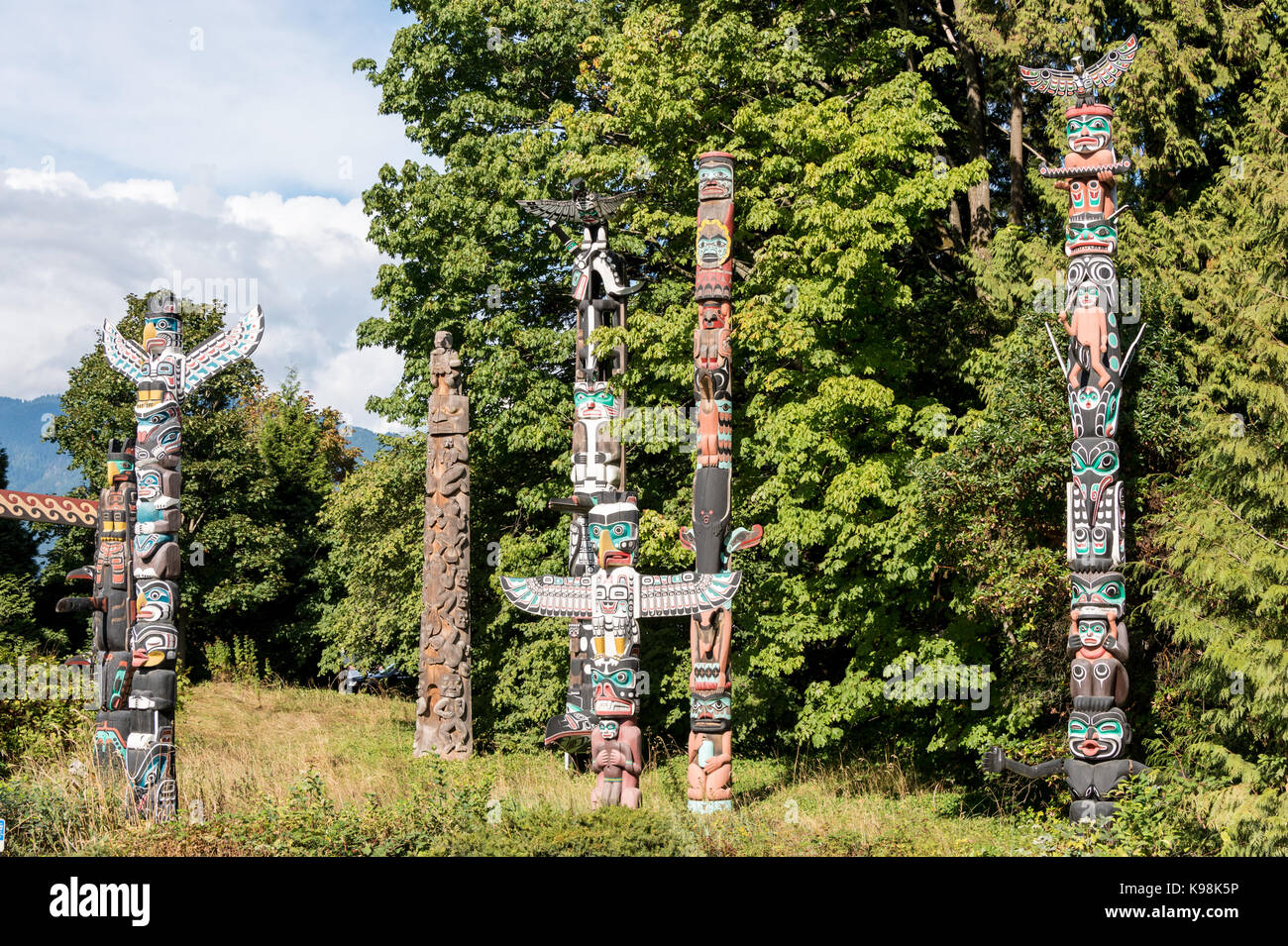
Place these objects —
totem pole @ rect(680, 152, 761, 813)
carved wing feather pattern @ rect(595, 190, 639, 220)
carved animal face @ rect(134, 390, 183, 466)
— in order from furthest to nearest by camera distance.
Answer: carved wing feather pattern @ rect(595, 190, 639, 220)
totem pole @ rect(680, 152, 761, 813)
carved animal face @ rect(134, 390, 183, 466)

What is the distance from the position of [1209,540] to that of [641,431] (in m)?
8.21

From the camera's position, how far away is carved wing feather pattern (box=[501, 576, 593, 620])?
43.4 ft

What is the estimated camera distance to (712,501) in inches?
544

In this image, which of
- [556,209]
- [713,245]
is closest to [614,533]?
[713,245]

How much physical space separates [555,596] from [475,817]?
3.86 m

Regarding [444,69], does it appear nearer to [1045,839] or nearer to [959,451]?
[959,451]

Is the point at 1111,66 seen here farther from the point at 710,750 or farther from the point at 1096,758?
the point at 710,750

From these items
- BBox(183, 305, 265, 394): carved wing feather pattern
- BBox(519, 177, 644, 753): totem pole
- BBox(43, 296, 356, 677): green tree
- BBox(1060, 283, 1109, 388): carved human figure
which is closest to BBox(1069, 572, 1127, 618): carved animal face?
BBox(1060, 283, 1109, 388): carved human figure

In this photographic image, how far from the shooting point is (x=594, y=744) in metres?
12.9

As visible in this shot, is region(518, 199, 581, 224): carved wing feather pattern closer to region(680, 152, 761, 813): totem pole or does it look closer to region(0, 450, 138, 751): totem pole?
region(680, 152, 761, 813): totem pole

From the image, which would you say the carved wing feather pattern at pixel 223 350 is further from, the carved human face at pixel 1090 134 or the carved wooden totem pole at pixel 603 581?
the carved human face at pixel 1090 134

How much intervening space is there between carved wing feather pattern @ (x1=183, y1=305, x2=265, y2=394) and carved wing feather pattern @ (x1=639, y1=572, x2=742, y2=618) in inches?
194

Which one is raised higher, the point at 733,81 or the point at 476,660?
the point at 733,81

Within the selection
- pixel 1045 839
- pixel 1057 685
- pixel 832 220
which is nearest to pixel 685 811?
pixel 1045 839
